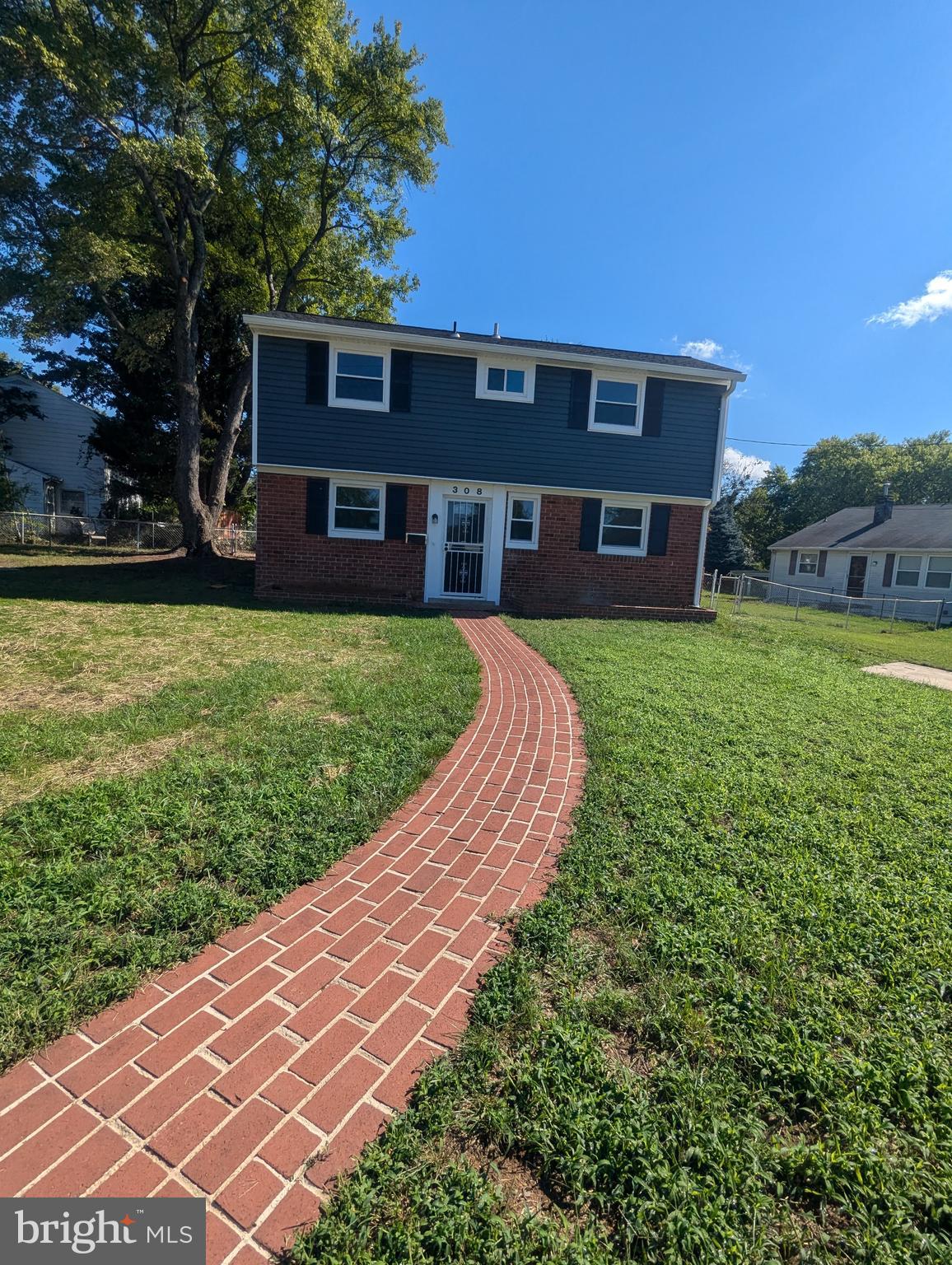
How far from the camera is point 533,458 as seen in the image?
38.8 feet

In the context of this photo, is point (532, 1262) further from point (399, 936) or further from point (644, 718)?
point (644, 718)

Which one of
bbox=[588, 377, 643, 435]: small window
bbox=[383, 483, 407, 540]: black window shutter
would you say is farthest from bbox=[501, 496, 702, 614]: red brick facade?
bbox=[383, 483, 407, 540]: black window shutter

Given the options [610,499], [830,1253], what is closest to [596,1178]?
[830,1253]

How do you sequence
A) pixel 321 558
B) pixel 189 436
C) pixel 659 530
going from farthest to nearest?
pixel 189 436 < pixel 659 530 < pixel 321 558

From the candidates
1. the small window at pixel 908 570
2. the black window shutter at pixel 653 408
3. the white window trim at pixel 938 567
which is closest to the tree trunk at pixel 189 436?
the black window shutter at pixel 653 408

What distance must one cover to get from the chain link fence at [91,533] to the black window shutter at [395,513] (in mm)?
9551

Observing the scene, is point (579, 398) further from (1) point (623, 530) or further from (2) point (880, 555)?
(2) point (880, 555)

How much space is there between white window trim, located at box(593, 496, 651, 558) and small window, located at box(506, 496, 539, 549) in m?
1.52

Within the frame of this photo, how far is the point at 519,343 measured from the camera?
12.3m

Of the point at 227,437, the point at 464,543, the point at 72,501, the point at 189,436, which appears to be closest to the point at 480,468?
the point at 464,543

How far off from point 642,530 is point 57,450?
27.2 meters

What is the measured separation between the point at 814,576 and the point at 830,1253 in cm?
3336

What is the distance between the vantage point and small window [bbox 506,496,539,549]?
39.6 feet

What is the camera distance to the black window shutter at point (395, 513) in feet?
38.0
